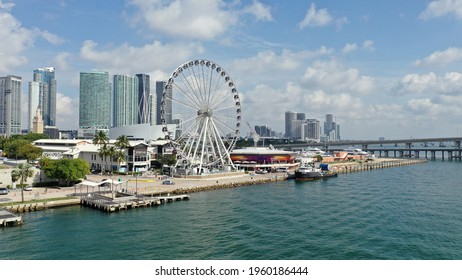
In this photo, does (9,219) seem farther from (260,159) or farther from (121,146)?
(260,159)

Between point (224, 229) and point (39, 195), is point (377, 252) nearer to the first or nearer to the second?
point (224, 229)

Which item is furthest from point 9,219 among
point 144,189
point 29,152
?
point 29,152

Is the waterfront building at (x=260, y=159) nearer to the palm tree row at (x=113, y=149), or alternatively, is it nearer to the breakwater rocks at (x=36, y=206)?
the palm tree row at (x=113, y=149)

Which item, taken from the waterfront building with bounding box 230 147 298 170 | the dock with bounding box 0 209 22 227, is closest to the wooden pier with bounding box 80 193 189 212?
the dock with bounding box 0 209 22 227

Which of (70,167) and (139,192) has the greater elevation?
(70,167)

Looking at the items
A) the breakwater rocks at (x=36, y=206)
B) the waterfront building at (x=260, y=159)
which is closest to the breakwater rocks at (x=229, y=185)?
the waterfront building at (x=260, y=159)
